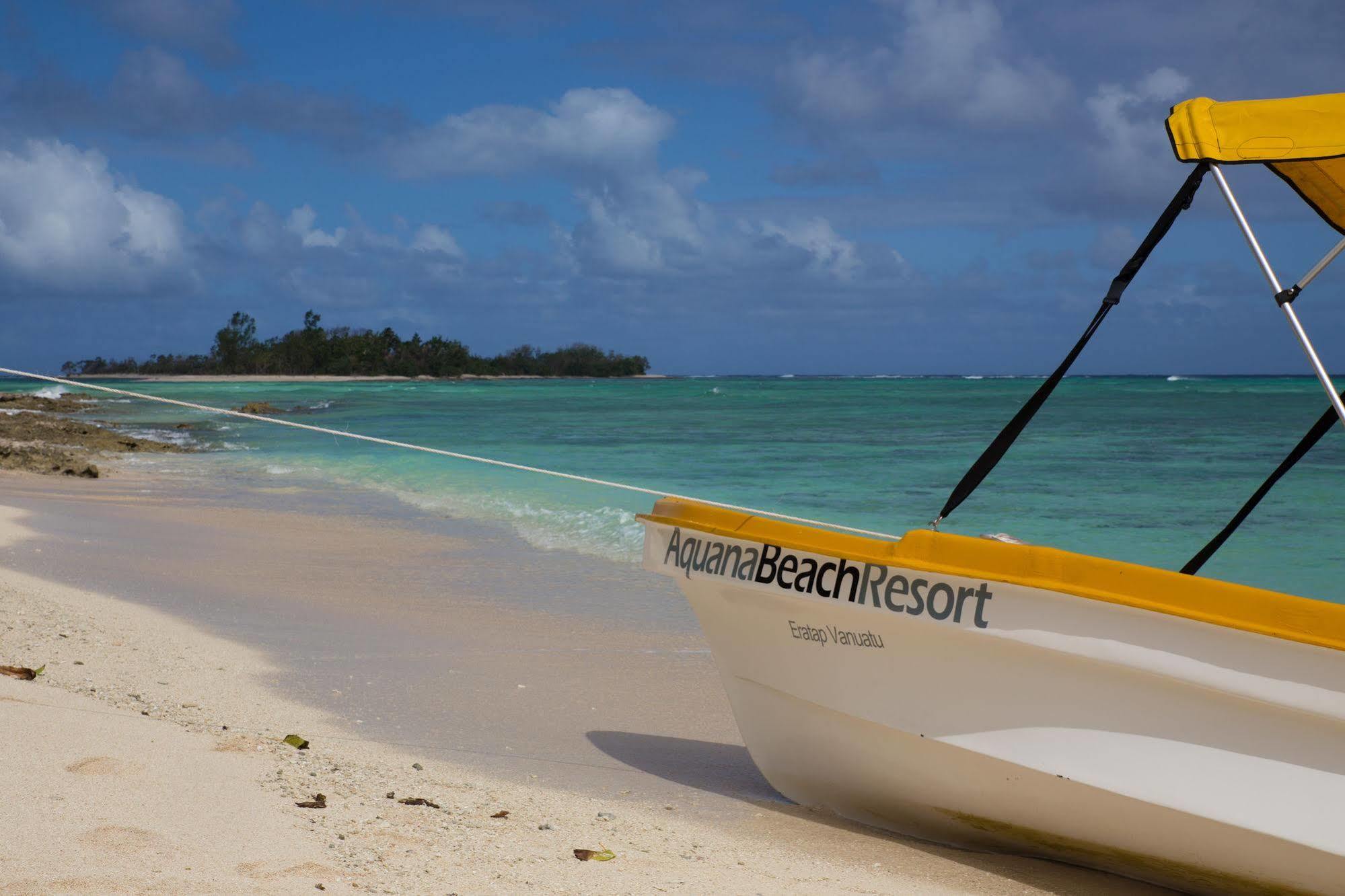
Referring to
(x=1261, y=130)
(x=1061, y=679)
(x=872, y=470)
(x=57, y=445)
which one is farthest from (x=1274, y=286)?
(x=57, y=445)

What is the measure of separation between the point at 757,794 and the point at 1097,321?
231 centimetres

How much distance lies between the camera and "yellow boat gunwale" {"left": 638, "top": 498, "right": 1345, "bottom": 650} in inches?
129

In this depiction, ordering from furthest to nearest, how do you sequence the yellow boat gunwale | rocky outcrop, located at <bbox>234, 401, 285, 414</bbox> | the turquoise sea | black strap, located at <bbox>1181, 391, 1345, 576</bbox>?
1. rocky outcrop, located at <bbox>234, 401, 285, 414</bbox>
2. the turquoise sea
3. black strap, located at <bbox>1181, 391, 1345, 576</bbox>
4. the yellow boat gunwale

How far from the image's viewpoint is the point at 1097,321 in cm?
430

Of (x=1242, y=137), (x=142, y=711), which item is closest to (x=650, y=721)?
(x=142, y=711)

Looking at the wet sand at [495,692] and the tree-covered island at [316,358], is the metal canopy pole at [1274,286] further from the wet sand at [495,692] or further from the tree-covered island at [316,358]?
the tree-covered island at [316,358]

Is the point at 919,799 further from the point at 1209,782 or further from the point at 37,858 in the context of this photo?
the point at 37,858

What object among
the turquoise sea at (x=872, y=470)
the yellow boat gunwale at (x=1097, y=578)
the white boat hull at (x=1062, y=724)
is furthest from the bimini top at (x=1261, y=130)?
the turquoise sea at (x=872, y=470)

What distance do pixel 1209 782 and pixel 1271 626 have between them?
558mm

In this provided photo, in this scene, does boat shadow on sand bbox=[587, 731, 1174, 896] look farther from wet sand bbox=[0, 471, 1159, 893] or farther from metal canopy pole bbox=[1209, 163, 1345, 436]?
metal canopy pole bbox=[1209, 163, 1345, 436]

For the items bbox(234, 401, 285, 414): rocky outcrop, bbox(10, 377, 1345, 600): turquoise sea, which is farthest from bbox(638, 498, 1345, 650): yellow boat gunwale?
bbox(234, 401, 285, 414): rocky outcrop

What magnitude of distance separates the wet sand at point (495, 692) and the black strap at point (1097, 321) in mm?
1364

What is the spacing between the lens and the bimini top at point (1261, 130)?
386cm

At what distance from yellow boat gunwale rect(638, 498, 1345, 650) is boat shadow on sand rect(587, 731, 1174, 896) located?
45.3 inches
